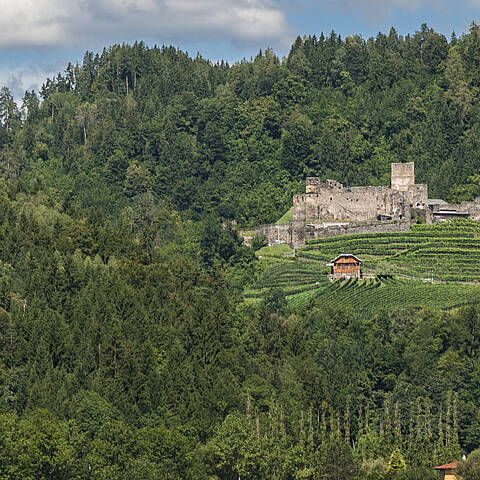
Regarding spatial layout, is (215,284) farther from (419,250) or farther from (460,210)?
(460,210)

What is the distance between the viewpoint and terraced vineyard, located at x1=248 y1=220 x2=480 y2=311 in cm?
9650

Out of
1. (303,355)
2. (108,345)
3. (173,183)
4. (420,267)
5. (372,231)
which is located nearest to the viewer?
(108,345)

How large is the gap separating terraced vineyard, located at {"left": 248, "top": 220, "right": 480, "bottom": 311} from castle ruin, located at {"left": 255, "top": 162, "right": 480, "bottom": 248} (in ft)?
4.28

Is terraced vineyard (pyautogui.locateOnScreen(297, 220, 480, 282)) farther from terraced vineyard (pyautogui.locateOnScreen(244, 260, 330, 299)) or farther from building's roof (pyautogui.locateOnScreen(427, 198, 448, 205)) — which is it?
building's roof (pyautogui.locateOnScreen(427, 198, 448, 205))

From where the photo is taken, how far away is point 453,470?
69.6 meters

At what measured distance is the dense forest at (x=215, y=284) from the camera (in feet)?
224

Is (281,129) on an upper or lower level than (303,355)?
upper

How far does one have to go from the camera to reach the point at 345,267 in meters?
102

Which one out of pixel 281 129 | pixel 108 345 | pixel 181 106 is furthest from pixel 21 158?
pixel 108 345

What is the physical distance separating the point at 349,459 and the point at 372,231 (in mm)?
44739

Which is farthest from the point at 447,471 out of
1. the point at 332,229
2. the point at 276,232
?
the point at 276,232

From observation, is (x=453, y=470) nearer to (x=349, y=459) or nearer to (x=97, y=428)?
(x=349, y=459)

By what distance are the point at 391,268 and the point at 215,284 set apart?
42.8 feet

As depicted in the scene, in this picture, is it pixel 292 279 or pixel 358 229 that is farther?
pixel 358 229
